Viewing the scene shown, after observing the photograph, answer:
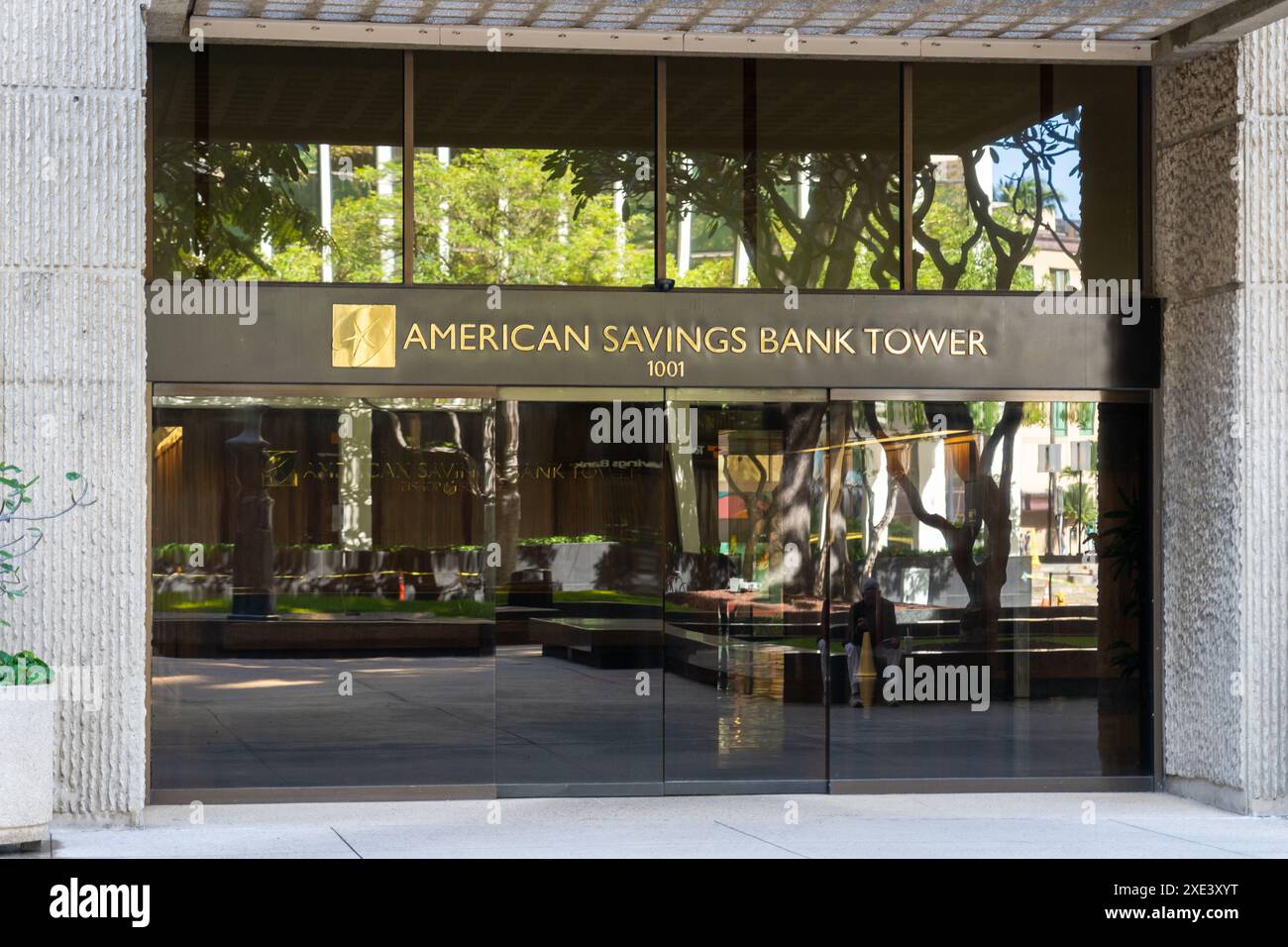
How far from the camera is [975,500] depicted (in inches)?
423

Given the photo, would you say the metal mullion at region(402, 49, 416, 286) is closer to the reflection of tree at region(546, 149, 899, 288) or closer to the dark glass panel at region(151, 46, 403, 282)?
the dark glass panel at region(151, 46, 403, 282)

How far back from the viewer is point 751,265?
419 inches

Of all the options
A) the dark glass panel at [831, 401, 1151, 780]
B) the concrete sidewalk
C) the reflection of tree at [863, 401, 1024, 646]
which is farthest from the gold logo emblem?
the reflection of tree at [863, 401, 1024, 646]

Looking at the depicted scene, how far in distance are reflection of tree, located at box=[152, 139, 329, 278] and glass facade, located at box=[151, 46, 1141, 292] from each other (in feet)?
0.04

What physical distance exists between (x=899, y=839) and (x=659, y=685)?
2036 mm

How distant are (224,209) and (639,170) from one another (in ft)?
8.86

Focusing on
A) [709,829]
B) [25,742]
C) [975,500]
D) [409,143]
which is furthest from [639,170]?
[25,742]

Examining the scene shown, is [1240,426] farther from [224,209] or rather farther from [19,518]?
[19,518]

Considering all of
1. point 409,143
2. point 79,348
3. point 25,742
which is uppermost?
point 409,143

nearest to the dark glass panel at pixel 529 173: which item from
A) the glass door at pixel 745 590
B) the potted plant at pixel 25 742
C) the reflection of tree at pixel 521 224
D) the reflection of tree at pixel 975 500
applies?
the reflection of tree at pixel 521 224

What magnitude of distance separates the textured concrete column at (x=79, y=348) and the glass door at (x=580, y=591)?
7.59ft

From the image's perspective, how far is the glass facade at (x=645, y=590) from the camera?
33.0 feet
